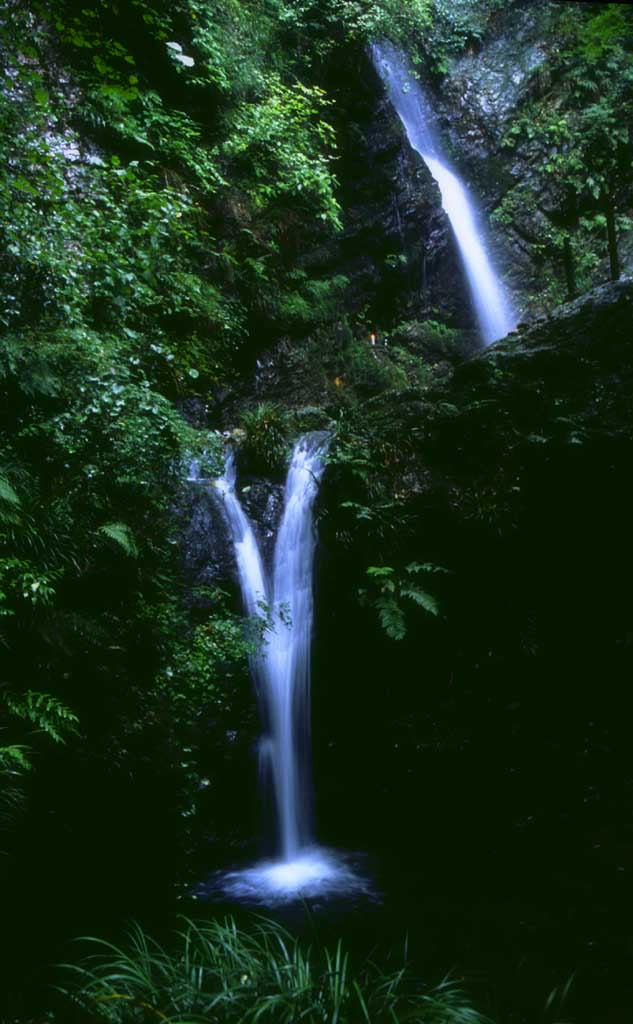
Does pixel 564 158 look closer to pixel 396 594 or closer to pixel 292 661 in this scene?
pixel 396 594

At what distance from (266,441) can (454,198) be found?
10829 mm

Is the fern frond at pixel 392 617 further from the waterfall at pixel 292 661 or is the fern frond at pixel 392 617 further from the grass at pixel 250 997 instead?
the grass at pixel 250 997

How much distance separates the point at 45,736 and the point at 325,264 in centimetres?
1055

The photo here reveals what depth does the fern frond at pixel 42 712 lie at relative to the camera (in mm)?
4016

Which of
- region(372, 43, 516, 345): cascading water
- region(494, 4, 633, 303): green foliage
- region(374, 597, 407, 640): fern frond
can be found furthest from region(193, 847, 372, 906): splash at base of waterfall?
region(494, 4, 633, 303): green foliage

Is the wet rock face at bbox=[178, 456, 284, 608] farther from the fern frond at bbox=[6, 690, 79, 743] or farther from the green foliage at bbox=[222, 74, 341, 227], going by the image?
the green foliage at bbox=[222, 74, 341, 227]

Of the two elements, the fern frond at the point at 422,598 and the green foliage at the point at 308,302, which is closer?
the fern frond at the point at 422,598

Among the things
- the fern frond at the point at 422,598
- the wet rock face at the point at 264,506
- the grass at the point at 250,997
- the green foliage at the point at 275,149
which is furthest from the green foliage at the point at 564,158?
the grass at the point at 250,997

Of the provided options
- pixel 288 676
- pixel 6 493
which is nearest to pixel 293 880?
pixel 288 676

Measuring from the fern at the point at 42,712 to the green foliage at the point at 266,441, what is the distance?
4556 mm

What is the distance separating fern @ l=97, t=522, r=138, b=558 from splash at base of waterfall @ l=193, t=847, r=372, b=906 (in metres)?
3.04

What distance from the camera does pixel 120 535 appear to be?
5.18m

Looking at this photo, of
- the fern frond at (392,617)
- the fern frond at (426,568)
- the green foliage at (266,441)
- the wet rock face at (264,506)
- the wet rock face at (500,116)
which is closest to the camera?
the fern frond at (392,617)

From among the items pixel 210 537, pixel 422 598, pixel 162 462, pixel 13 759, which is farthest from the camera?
pixel 210 537
